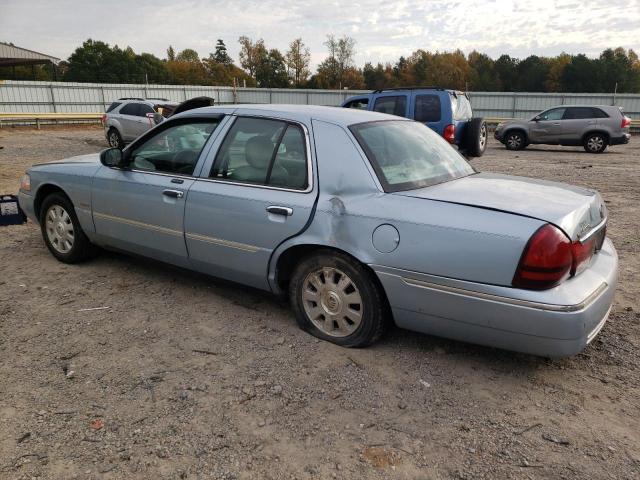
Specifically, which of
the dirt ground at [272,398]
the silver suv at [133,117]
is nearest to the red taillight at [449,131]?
the dirt ground at [272,398]

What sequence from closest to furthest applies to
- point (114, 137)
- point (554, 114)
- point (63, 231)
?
point (63, 231), point (114, 137), point (554, 114)

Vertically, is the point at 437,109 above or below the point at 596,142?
above

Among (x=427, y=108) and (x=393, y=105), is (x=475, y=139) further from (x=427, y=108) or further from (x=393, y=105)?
(x=393, y=105)

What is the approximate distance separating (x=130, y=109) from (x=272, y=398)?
51.2 ft

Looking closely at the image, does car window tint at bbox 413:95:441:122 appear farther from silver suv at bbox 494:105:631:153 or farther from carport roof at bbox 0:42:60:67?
carport roof at bbox 0:42:60:67

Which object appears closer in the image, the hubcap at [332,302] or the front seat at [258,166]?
the hubcap at [332,302]

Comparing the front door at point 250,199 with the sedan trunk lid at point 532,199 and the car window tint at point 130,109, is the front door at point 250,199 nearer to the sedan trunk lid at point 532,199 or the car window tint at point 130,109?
the sedan trunk lid at point 532,199

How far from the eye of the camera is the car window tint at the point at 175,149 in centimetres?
399

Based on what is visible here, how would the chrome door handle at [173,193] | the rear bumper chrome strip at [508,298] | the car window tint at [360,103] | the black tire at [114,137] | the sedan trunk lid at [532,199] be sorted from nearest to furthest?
the rear bumper chrome strip at [508,298], the sedan trunk lid at [532,199], the chrome door handle at [173,193], the car window tint at [360,103], the black tire at [114,137]

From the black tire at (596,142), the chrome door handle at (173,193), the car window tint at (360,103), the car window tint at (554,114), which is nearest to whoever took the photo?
the chrome door handle at (173,193)

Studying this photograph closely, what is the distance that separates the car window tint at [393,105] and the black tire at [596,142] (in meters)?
9.54

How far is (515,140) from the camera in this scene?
757 inches

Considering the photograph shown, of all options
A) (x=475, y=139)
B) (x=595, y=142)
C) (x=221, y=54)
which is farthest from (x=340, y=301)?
(x=221, y=54)

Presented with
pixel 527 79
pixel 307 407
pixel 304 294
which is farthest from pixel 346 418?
pixel 527 79
